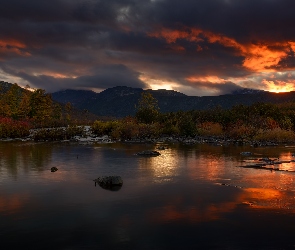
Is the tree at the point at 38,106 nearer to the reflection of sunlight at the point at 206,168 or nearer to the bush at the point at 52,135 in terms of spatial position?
the bush at the point at 52,135

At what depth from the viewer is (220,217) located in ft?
31.9

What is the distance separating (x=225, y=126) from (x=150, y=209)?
114 ft

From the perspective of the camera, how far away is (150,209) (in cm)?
1051

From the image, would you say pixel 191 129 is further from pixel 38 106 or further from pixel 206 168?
pixel 38 106

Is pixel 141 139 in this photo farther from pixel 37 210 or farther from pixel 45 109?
pixel 45 109

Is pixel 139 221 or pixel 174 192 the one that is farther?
pixel 174 192

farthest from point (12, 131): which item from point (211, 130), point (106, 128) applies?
point (211, 130)

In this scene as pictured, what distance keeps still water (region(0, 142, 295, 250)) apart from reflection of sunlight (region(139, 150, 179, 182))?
10 cm

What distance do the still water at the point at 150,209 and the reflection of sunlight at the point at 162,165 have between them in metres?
0.10

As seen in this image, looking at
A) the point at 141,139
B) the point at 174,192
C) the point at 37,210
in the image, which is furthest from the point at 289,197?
the point at 141,139

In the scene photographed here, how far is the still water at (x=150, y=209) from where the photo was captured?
8039 millimetres

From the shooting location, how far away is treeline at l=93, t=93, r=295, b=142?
38.1m

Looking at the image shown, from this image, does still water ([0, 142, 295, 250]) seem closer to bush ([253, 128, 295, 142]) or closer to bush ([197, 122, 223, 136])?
bush ([253, 128, 295, 142])

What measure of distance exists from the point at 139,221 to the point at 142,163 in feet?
35.1
